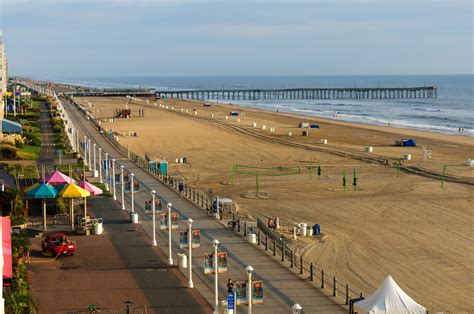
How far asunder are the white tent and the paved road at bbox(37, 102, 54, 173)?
26.3 metres

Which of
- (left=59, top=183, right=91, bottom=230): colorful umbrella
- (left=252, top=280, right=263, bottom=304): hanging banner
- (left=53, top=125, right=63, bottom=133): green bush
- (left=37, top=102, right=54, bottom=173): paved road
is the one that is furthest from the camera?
(left=53, top=125, right=63, bottom=133): green bush

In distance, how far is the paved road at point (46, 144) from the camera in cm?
4301

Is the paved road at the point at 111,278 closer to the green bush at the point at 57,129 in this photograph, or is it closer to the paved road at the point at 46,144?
the paved road at the point at 46,144

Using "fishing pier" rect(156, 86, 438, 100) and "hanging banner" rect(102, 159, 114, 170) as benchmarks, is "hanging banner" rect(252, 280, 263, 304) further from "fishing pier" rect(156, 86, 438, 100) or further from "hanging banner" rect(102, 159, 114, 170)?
"fishing pier" rect(156, 86, 438, 100)

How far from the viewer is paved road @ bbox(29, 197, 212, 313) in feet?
59.3

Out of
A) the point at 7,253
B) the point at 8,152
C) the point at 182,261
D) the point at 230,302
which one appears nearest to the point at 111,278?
the point at 182,261

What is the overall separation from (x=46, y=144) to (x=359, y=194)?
2625cm

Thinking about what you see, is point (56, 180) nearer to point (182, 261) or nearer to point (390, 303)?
point (182, 261)

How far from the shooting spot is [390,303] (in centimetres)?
1622

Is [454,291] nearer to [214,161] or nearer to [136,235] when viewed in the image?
[136,235]

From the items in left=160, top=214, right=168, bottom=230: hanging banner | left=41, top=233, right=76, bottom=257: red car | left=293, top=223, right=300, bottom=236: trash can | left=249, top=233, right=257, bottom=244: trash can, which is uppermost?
left=160, top=214, right=168, bottom=230: hanging banner

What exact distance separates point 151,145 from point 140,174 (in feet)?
63.9

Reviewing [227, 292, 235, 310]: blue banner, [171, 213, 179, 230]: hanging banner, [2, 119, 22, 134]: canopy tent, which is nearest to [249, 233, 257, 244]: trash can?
[171, 213, 179, 230]: hanging banner

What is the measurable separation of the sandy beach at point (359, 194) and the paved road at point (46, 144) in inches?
249
